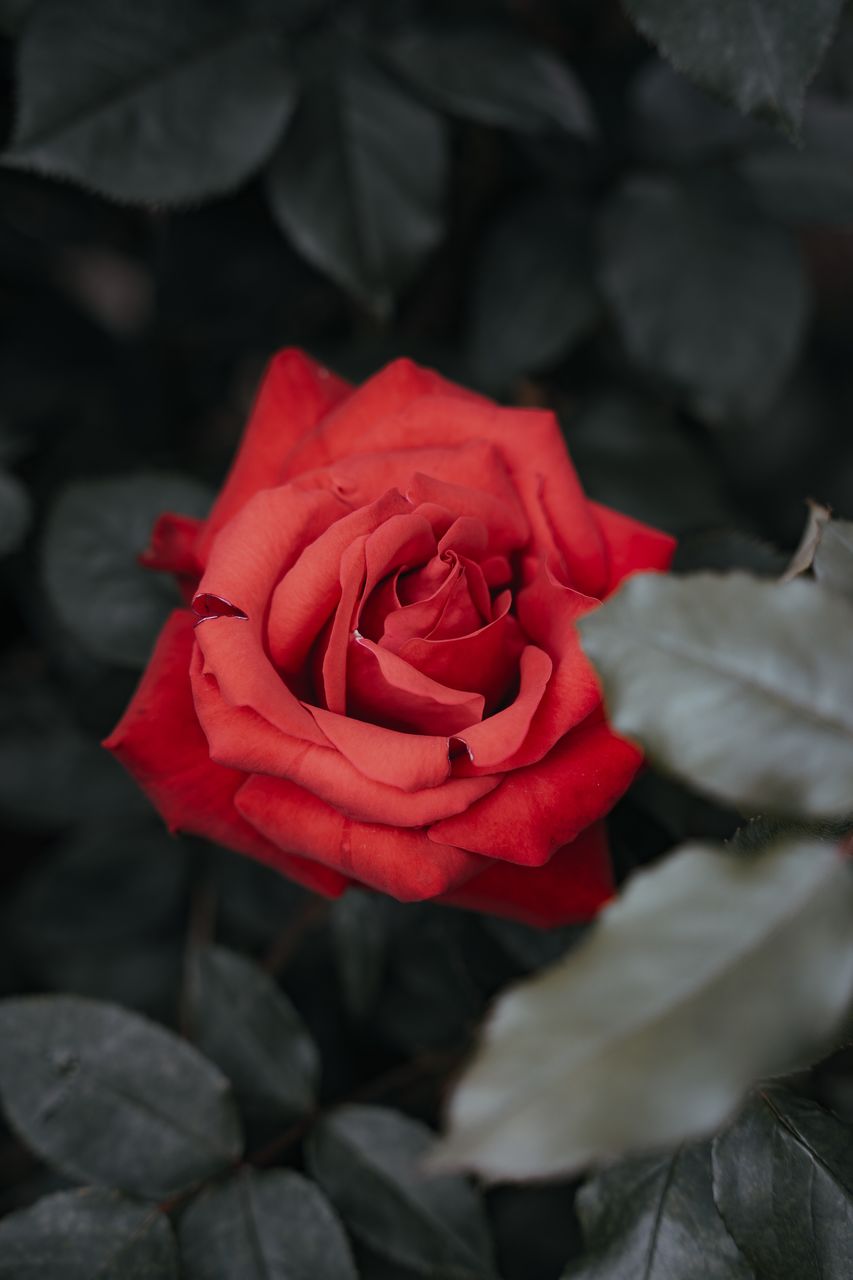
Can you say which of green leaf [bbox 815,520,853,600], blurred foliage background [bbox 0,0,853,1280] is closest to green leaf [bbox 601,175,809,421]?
blurred foliage background [bbox 0,0,853,1280]

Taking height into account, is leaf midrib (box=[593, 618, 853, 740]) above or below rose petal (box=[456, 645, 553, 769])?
above

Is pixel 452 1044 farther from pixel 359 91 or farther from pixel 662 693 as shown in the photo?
pixel 359 91

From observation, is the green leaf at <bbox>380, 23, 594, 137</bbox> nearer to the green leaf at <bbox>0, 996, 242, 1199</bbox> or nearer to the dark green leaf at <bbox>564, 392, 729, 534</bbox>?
the dark green leaf at <bbox>564, 392, 729, 534</bbox>

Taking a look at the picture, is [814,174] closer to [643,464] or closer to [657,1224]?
[643,464]

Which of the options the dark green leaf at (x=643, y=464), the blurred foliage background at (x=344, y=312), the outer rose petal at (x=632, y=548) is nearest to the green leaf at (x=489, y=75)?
the blurred foliage background at (x=344, y=312)

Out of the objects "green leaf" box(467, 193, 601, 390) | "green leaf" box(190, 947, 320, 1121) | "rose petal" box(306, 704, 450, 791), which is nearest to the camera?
"rose petal" box(306, 704, 450, 791)

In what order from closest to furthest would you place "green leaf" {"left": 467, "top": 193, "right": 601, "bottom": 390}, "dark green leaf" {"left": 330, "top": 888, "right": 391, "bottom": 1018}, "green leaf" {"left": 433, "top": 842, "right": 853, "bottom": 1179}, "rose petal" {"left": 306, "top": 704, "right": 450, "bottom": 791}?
"green leaf" {"left": 433, "top": 842, "right": 853, "bottom": 1179} < "rose petal" {"left": 306, "top": 704, "right": 450, "bottom": 791} < "dark green leaf" {"left": 330, "top": 888, "right": 391, "bottom": 1018} < "green leaf" {"left": 467, "top": 193, "right": 601, "bottom": 390}

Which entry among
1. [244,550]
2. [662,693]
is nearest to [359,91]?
[244,550]

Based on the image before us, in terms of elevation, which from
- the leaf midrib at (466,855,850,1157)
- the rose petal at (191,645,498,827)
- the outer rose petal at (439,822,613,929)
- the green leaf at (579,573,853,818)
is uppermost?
the green leaf at (579,573,853,818)
